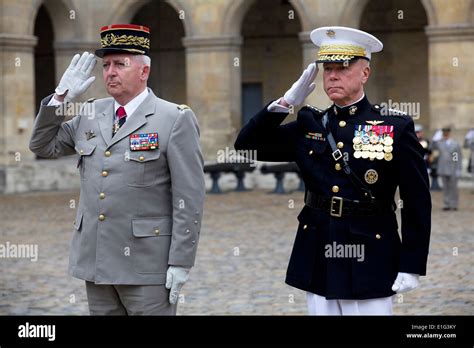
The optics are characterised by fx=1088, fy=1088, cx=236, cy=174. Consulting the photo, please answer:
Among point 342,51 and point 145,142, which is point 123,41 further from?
point 342,51

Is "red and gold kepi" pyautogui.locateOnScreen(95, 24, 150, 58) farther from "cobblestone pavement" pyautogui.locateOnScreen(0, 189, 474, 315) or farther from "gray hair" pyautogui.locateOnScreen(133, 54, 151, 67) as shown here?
"cobblestone pavement" pyautogui.locateOnScreen(0, 189, 474, 315)

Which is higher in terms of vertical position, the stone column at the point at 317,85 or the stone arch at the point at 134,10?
the stone arch at the point at 134,10

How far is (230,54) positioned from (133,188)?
68.9 feet

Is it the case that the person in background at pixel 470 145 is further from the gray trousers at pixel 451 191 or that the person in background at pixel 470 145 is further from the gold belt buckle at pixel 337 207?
the gold belt buckle at pixel 337 207

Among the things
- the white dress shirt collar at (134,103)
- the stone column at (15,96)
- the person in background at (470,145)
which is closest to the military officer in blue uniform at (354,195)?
the white dress shirt collar at (134,103)

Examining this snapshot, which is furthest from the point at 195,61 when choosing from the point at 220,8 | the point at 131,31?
the point at 131,31

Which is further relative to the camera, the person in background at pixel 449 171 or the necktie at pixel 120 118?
the person in background at pixel 449 171

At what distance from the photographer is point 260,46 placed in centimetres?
3148

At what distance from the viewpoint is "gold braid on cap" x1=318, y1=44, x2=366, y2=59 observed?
15.8 ft

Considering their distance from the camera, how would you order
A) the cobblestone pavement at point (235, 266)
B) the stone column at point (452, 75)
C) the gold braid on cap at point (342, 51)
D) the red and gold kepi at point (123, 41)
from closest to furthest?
the gold braid on cap at point (342, 51), the red and gold kepi at point (123, 41), the cobblestone pavement at point (235, 266), the stone column at point (452, 75)

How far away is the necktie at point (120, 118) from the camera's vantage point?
5.13m

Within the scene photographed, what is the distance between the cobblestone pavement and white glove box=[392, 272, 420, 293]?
4.23 m

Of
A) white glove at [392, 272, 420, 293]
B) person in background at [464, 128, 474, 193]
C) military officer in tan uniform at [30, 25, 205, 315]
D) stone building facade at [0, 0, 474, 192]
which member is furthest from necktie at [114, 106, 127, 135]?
stone building facade at [0, 0, 474, 192]

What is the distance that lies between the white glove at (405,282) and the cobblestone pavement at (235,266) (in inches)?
167
